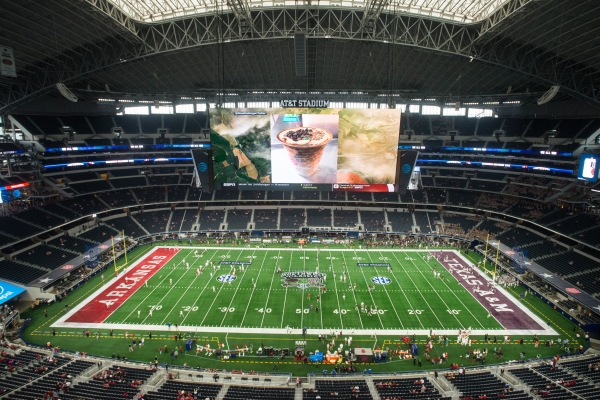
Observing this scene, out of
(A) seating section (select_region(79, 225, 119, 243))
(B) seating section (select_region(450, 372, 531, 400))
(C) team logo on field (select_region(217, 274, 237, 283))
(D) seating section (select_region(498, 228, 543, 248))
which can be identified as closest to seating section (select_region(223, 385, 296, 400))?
(B) seating section (select_region(450, 372, 531, 400))

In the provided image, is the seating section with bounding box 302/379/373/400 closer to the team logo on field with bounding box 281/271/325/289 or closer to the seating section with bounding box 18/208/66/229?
the team logo on field with bounding box 281/271/325/289

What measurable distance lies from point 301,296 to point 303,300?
845 mm

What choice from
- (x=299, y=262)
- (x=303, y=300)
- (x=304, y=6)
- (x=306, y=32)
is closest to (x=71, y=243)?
(x=299, y=262)

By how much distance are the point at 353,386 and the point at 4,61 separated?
34.0 m

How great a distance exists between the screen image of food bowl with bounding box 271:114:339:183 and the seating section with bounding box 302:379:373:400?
2027cm

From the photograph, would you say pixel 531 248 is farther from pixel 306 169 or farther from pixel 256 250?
pixel 256 250

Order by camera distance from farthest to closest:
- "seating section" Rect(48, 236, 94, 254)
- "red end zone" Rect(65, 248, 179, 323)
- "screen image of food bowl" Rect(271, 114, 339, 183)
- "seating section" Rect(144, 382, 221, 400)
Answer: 1. "seating section" Rect(48, 236, 94, 254)
2. "screen image of food bowl" Rect(271, 114, 339, 183)
3. "red end zone" Rect(65, 248, 179, 323)
4. "seating section" Rect(144, 382, 221, 400)

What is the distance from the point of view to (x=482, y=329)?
29.3 metres

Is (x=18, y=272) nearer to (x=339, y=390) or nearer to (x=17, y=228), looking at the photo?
(x=17, y=228)

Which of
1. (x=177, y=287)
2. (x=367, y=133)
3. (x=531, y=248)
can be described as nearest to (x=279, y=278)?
(x=177, y=287)

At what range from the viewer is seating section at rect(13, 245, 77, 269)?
124 feet

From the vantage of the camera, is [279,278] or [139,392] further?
[279,278]

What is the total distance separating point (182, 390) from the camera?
66.4 feet

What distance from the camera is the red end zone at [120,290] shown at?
103ft
